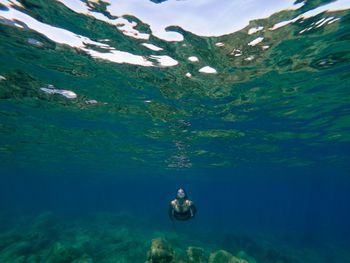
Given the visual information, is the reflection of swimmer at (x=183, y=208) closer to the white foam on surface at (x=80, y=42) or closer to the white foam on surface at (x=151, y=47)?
the white foam on surface at (x=80, y=42)

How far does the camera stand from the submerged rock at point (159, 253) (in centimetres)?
708

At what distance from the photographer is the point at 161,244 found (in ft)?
23.9

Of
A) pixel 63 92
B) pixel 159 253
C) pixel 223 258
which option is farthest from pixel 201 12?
pixel 63 92

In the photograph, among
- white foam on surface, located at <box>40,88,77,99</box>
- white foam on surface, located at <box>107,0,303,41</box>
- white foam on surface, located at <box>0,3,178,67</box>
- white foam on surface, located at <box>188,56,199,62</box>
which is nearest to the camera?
white foam on surface, located at <box>107,0,303,41</box>

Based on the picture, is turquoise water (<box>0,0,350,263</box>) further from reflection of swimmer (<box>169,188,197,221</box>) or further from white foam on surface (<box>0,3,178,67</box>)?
reflection of swimmer (<box>169,188,197,221</box>)

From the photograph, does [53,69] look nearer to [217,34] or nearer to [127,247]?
[217,34]

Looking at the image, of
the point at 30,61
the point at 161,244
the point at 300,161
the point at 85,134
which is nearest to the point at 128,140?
the point at 85,134

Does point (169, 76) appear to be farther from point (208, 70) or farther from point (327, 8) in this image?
point (327, 8)

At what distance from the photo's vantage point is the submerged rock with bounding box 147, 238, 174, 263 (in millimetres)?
7082

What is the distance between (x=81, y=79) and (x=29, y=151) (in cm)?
2788

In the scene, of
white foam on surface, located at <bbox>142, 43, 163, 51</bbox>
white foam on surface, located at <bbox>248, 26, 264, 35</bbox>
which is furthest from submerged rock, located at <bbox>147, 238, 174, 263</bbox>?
white foam on surface, located at <bbox>248, 26, 264, 35</bbox>

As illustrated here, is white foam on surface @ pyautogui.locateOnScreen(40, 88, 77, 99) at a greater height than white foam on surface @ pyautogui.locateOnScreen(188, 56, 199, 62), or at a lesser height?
lesser

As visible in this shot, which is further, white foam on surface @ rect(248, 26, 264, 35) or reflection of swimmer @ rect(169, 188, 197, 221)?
reflection of swimmer @ rect(169, 188, 197, 221)

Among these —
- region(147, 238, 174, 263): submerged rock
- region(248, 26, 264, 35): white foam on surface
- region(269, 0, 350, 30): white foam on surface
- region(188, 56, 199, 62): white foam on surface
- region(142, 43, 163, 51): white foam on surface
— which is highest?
region(269, 0, 350, 30): white foam on surface
